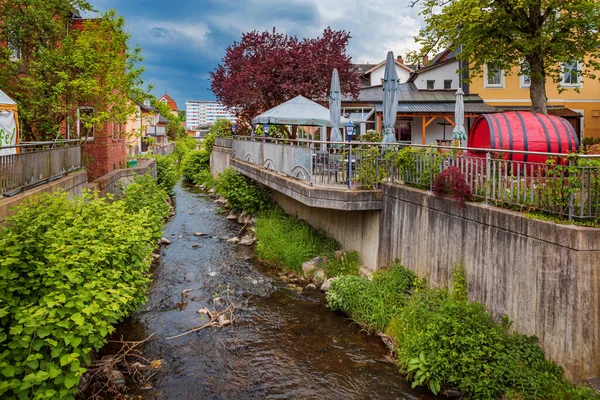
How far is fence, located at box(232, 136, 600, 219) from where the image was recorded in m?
6.33

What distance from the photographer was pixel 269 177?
15.5 m

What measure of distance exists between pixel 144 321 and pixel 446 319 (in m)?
6.34

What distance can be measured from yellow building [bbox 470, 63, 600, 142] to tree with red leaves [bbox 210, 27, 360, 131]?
25.0 feet

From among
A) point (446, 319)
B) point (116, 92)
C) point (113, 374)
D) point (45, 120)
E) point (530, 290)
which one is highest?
point (116, 92)

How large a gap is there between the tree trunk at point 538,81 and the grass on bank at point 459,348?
1050cm

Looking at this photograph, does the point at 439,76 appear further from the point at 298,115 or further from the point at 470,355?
the point at 470,355

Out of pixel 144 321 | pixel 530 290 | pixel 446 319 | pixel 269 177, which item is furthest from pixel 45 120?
pixel 530 290

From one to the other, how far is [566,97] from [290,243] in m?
18.9

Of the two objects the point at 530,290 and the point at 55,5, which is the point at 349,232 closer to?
the point at 530,290

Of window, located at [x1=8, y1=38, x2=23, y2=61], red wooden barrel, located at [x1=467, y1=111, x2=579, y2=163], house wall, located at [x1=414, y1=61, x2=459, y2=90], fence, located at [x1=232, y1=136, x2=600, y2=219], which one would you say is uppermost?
house wall, located at [x1=414, y1=61, x2=459, y2=90]

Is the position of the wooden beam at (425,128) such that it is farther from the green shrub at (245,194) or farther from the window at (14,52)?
the window at (14,52)

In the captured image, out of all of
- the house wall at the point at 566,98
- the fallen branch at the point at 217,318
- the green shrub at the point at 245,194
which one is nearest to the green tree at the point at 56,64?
the green shrub at the point at 245,194

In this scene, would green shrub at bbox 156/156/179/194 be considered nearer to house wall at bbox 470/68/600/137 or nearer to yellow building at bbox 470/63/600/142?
yellow building at bbox 470/63/600/142

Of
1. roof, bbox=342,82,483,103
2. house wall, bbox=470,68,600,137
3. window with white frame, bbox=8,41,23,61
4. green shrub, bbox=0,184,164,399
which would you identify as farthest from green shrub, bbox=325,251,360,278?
house wall, bbox=470,68,600,137
